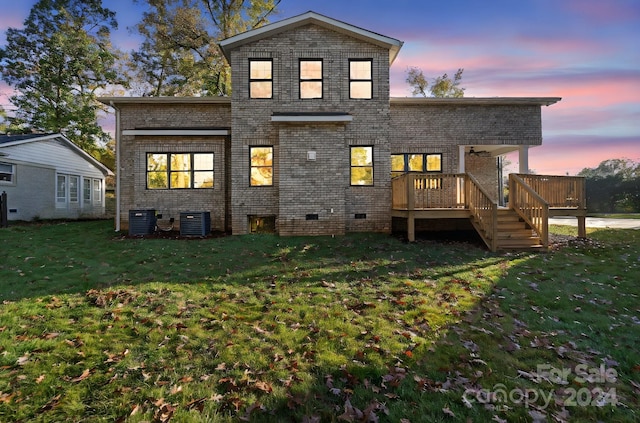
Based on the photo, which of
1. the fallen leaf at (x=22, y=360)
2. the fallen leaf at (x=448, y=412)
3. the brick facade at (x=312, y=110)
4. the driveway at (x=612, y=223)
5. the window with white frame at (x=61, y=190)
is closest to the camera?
the fallen leaf at (x=448, y=412)

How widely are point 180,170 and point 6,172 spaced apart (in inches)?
428

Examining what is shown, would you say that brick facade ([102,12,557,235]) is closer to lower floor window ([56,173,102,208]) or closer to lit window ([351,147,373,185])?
lit window ([351,147,373,185])

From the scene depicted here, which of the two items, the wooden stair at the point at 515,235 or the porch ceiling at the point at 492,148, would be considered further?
the porch ceiling at the point at 492,148

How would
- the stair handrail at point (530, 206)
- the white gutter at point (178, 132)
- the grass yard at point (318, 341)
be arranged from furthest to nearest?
the white gutter at point (178, 132) < the stair handrail at point (530, 206) < the grass yard at point (318, 341)

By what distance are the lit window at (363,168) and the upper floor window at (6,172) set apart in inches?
694

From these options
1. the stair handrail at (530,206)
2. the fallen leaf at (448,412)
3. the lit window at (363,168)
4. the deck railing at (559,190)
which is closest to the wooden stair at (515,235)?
the stair handrail at (530,206)

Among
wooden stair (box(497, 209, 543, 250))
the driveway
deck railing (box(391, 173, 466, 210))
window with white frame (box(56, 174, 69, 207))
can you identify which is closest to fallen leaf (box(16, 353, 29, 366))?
deck railing (box(391, 173, 466, 210))

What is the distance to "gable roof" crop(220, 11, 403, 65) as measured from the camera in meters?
11.9

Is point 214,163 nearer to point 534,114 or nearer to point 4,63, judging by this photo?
point 534,114

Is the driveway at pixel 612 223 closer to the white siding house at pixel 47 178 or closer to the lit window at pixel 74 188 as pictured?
the white siding house at pixel 47 178

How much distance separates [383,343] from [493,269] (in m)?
4.88

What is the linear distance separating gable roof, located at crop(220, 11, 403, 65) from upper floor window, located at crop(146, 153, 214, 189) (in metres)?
4.45

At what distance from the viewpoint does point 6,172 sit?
649 inches

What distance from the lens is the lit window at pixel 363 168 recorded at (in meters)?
12.5
